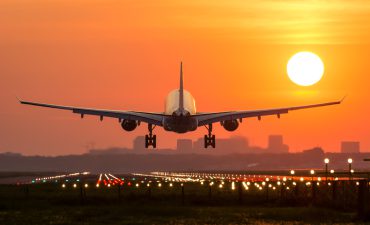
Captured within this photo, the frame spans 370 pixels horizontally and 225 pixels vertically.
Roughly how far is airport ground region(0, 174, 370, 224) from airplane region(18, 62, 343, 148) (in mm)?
19727

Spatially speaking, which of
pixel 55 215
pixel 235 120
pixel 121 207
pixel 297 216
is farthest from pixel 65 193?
pixel 235 120

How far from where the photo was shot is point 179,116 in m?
95.6

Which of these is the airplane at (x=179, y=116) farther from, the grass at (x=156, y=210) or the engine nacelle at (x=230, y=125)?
the grass at (x=156, y=210)

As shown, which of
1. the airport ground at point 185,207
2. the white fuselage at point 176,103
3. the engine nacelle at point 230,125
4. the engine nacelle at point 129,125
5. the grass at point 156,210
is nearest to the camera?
the grass at point 156,210

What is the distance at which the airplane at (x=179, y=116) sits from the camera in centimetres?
9731

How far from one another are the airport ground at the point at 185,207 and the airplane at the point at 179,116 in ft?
64.7

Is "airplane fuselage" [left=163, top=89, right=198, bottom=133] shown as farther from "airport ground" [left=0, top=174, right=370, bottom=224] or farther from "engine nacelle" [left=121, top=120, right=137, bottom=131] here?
"airport ground" [left=0, top=174, right=370, bottom=224]

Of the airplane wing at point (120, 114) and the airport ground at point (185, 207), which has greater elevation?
the airplane wing at point (120, 114)

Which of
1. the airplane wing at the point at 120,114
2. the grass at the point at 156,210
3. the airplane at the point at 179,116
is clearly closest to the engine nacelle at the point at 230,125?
the airplane at the point at 179,116

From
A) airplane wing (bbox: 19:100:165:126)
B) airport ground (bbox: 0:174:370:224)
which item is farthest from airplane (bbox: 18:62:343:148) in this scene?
airport ground (bbox: 0:174:370:224)

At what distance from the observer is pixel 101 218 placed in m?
49.5

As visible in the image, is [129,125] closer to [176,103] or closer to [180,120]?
[176,103]

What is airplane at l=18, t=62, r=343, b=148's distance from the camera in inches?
Answer: 3831

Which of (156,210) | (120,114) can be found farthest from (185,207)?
(120,114)
